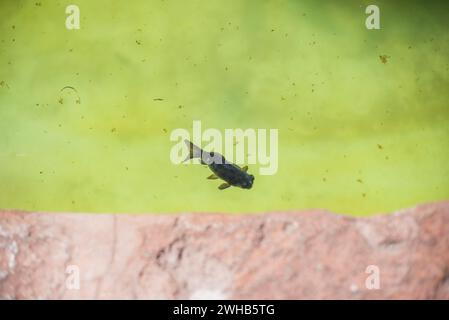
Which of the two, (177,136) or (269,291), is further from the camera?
(177,136)

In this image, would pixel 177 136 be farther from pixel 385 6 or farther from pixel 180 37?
pixel 385 6

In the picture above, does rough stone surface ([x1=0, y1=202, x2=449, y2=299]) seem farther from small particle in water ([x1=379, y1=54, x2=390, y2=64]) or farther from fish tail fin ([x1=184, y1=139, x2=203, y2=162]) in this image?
small particle in water ([x1=379, y1=54, x2=390, y2=64])

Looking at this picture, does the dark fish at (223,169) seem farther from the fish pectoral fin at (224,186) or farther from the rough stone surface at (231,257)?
the rough stone surface at (231,257)

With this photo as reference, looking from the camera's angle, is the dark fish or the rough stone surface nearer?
the rough stone surface

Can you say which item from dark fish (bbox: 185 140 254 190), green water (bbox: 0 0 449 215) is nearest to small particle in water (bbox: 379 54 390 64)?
green water (bbox: 0 0 449 215)

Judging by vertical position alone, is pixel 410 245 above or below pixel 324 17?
below

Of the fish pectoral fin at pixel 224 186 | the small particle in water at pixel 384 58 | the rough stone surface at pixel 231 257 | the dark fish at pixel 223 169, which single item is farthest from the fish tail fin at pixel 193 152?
the small particle in water at pixel 384 58
